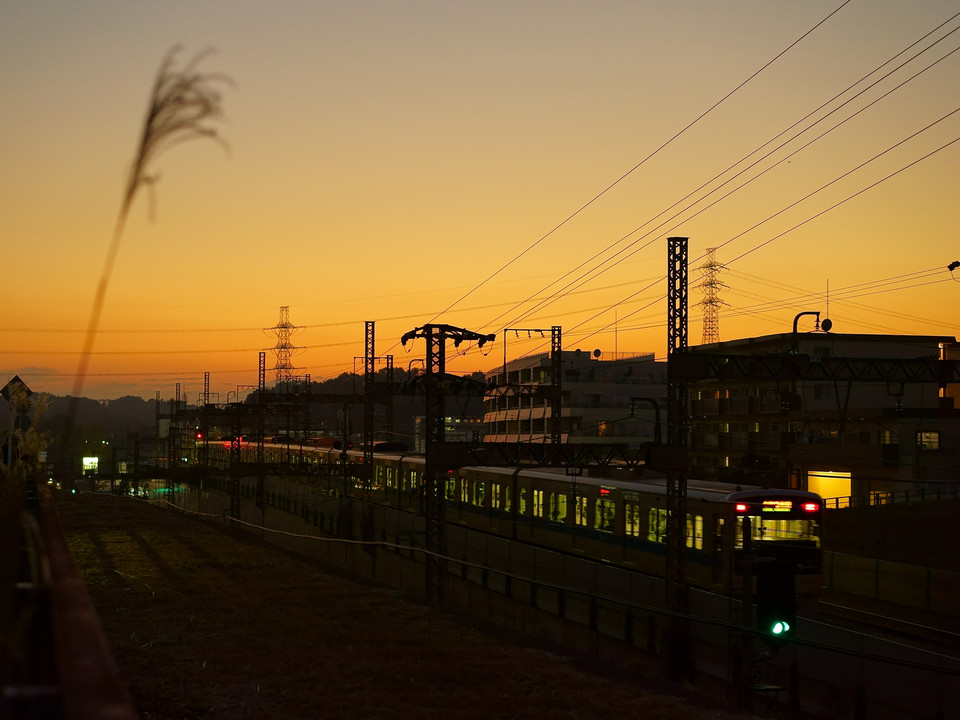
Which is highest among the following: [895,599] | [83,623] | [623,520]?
[83,623]

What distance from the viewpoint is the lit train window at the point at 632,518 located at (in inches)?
1001

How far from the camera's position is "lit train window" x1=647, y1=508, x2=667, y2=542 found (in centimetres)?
2418

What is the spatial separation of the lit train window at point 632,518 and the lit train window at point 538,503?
18.9ft

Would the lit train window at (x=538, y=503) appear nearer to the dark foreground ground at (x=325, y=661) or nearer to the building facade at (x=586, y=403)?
the dark foreground ground at (x=325, y=661)

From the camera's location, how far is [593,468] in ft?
94.3

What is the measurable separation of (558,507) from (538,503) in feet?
5.37

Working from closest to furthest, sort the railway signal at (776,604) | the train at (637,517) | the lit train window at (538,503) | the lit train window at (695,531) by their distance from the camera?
the railway signal at (776,604) → the train at (637,517) → the lit train window at (695,531) → the lit train window at (538,503)

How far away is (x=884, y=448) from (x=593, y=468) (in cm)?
2164

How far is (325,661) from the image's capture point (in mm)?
9367

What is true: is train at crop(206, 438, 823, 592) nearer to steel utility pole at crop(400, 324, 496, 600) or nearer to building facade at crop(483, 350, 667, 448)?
steel utility pole at crop(400, 324, 496, 600)

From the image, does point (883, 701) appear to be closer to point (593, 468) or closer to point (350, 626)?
point (350, 626)

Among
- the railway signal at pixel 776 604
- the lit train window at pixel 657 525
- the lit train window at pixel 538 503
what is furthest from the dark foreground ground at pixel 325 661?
the lit train window at pixel 538 503

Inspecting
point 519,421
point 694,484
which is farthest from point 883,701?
point 519,421

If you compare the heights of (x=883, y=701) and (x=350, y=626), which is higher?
(x=350, y=626)
